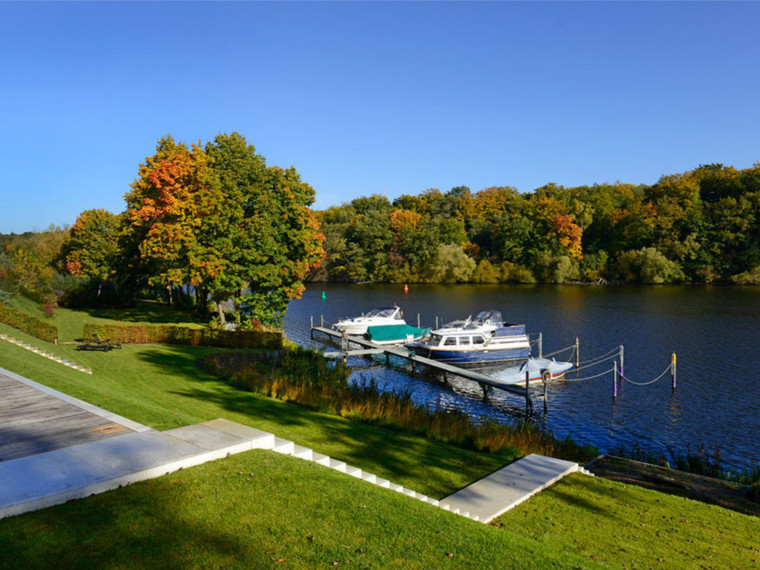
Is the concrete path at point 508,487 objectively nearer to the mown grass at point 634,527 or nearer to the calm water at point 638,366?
the mown grass at point 634,527

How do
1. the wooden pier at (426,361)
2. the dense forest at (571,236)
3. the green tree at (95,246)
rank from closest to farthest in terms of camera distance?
the wooden pier at (426,361) < the green tree at (95,246) < the dense forest at (571,236)

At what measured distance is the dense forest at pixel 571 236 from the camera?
9119 centimetres

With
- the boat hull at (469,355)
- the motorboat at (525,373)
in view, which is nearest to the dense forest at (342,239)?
the boat hull at (469,355)

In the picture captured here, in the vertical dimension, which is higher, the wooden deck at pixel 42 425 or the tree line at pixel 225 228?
the tree line at pixel 225 228

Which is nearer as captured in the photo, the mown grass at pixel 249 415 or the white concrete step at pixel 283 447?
the white concrete step at pixel 283 447

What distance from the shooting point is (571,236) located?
10200 cm

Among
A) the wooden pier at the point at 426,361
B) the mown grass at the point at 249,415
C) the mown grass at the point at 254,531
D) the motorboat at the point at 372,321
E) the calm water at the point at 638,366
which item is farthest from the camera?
the motorboat at the point at 372,321

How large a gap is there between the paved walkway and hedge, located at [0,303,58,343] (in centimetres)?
1562

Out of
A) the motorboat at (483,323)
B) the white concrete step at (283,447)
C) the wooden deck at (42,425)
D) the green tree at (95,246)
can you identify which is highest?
the green tree at (95,246)

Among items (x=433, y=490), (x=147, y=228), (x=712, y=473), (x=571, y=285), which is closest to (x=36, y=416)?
(x=433, y=490)

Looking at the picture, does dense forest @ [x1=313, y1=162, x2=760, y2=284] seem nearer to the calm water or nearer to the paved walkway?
the calm water

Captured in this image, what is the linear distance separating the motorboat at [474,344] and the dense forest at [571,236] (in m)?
63.8

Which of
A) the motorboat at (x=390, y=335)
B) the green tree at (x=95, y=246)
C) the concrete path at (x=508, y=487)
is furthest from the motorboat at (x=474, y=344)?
the green tree at (x=95, y=246)

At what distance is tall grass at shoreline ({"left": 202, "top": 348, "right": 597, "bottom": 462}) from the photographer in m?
15.3
